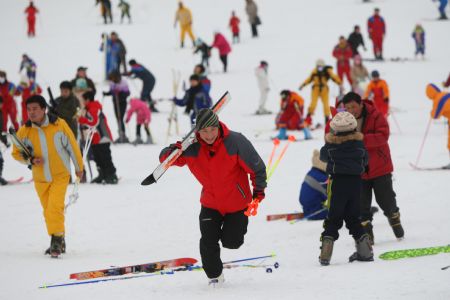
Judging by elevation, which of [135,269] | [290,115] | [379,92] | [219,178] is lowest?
[290,115]

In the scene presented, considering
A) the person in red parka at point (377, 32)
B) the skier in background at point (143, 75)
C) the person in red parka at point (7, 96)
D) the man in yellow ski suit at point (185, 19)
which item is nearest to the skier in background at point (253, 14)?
the man in yellow ski suit at point (185, 19)

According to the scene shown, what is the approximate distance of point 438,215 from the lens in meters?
10.1

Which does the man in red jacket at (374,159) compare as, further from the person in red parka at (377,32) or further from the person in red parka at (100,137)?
the person in red parka at (377,32)

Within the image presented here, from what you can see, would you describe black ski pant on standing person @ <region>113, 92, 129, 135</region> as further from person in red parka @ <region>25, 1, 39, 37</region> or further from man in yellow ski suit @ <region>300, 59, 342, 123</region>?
person in red parka @ <region>25, 1, 39, 37</region>

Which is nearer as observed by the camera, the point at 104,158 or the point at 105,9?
the point at 104,158

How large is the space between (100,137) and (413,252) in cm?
716

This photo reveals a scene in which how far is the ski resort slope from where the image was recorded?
6.70 meters

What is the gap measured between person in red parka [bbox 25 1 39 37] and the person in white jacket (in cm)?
1646

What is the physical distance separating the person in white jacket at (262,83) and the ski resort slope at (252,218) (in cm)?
52

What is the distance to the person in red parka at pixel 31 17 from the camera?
36.3m

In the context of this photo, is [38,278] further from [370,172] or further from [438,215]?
[438,215]

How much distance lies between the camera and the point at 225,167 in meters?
6.57

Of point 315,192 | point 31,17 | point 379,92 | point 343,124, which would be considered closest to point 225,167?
point 343,124

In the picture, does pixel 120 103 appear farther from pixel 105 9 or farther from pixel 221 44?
pixel 105 9
